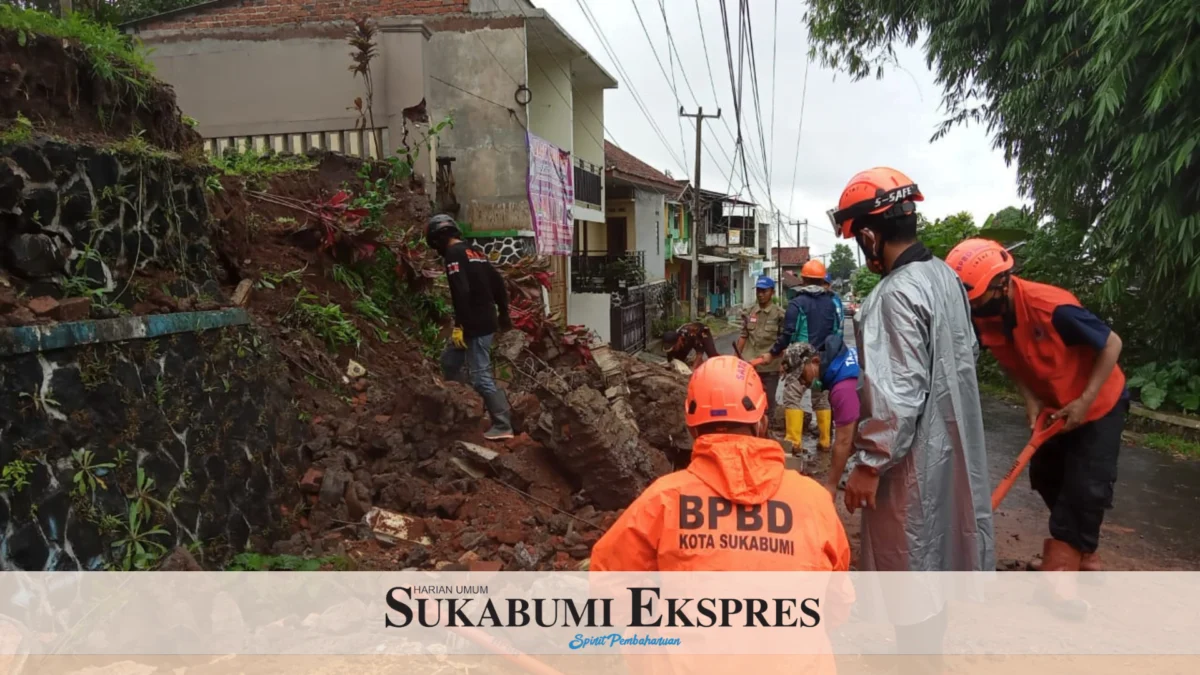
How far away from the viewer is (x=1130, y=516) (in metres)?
5.43

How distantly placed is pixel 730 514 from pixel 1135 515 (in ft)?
17.3

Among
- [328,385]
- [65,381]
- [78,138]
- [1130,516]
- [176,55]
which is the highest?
[176,55]

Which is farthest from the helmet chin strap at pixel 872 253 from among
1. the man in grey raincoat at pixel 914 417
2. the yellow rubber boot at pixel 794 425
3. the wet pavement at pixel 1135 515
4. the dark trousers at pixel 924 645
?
the yellow rubber boot at pixel 794 425

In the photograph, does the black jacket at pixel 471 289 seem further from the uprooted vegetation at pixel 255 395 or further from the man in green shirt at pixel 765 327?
the man in green shirt at pixel 765 327

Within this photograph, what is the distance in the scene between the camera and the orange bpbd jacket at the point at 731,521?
6.14ft

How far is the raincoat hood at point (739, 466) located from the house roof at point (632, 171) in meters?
19.1

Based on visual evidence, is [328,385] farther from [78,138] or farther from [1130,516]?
[1130,516]

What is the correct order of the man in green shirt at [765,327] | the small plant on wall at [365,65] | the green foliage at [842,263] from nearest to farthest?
→ the man in green shirt at [765,327]
the small plant on wall at [365,65]
the green foliage at [842,263]

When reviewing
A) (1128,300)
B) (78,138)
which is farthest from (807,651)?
(1128,300)

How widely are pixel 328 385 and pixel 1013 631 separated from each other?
4803 mm

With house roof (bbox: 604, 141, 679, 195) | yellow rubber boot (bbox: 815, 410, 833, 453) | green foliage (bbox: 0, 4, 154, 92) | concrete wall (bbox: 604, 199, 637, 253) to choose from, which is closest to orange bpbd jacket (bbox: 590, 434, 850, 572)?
green foliage (bbox: 0, 4, 154, 92)

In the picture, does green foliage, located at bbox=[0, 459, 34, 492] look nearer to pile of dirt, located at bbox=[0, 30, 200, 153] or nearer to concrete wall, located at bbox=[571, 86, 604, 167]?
pile of dirt, located at bbox=[0, 30, 200, 153]

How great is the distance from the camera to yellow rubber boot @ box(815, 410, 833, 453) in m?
6.90
